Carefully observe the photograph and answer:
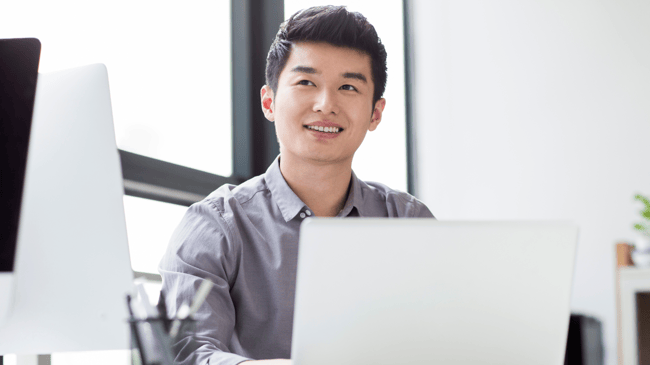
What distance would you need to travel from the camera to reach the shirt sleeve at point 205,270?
109 centimetres

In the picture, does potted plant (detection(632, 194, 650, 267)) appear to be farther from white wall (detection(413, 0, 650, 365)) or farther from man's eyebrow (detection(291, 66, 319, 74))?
man's eyebrow (detection(291, 66, 319, 74))

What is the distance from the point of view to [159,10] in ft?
6.53

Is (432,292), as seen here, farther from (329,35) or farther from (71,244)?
(329,35)

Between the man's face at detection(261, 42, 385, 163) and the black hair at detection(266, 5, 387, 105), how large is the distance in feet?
0.06

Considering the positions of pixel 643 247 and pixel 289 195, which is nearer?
pixel 289 195

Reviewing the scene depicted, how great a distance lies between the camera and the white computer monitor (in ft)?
2.30

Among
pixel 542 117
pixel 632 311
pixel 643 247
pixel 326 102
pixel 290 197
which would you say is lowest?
pixel 632 311

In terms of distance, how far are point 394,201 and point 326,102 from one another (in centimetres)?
35

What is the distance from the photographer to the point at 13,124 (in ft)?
2.31

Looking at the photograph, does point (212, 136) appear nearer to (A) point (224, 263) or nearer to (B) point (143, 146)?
(B) point (143, 146)

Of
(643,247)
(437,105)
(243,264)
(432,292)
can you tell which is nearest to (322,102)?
(243,264)

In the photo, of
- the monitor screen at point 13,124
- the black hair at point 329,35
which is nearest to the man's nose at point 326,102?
the black hair at point 329,35

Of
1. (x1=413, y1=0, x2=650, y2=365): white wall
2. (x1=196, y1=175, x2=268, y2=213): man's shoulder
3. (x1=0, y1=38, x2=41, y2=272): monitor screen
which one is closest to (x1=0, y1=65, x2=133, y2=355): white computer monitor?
(x1=0, y1=38, x2=41, y2=272): monitor screen

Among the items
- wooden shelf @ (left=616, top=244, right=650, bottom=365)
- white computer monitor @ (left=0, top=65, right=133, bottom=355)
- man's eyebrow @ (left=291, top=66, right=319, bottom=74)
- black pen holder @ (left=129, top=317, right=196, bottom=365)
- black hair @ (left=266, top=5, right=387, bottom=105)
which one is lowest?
wooden shelf @ (left=616, top=244, right=650, bottom=365)
